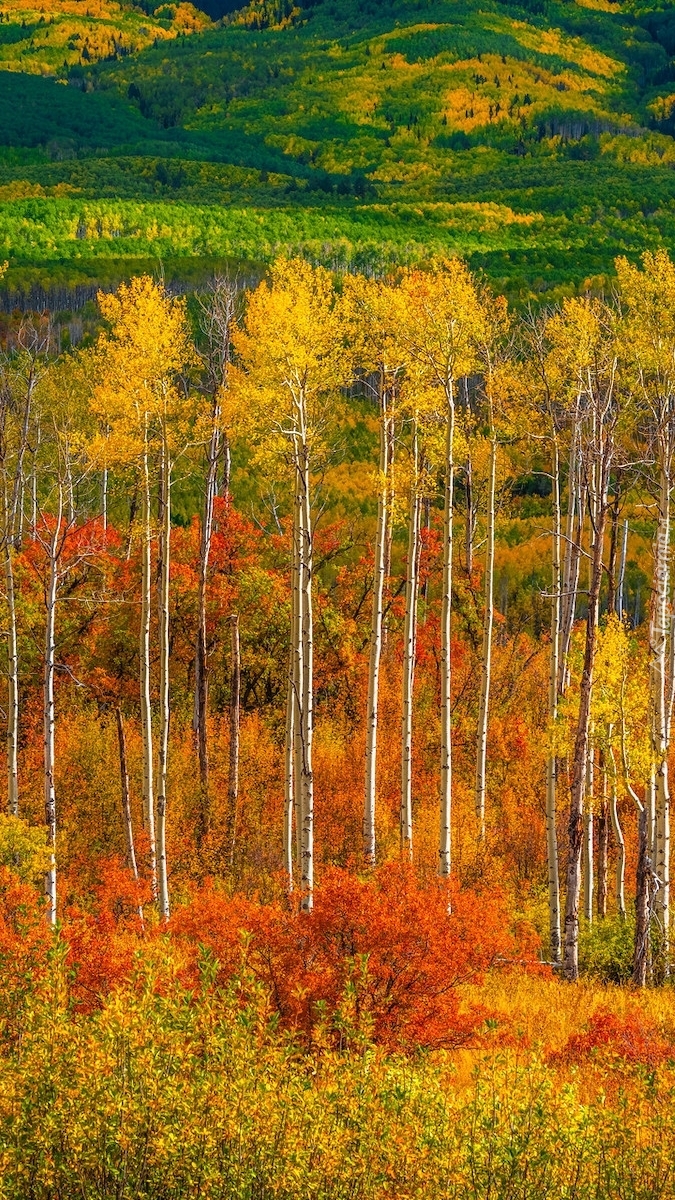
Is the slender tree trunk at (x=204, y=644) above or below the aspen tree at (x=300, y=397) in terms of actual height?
below

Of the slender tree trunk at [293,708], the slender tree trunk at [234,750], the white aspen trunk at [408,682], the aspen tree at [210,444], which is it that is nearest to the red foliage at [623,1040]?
the slender tree trunk at [293,708]

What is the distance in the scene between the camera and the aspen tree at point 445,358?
72.9 feet

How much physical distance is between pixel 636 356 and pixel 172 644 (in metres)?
23.9

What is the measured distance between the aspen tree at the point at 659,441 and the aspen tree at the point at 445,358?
2965 mm

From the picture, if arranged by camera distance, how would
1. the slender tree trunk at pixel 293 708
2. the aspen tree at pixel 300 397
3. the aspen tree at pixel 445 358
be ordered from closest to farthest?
the aspen tree at pixel 300 397, the aspen tree at pixel 445 358, the slender tree trunk at pixel 293 708

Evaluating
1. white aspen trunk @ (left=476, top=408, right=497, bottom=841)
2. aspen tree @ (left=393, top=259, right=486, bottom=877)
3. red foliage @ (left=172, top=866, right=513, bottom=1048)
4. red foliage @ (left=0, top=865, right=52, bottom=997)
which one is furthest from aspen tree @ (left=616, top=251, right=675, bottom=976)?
red foliage @ (left=0, top=865, right=52, bottom=997)

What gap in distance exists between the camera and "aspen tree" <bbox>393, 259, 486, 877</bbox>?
72.9 ft

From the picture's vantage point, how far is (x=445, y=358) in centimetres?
2300

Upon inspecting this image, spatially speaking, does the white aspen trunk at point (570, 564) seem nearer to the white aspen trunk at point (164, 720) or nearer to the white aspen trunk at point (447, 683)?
the white aspen trunk at point (447, 683)

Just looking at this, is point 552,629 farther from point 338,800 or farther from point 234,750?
point 338,800

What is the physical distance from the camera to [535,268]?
102 m

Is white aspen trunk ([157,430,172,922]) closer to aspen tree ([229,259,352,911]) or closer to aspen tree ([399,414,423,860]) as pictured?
aspen tree ([229,259,352,911])

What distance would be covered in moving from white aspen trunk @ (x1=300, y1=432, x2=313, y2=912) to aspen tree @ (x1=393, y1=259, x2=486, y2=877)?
2.52m

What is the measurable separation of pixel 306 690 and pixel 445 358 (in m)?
6.88
